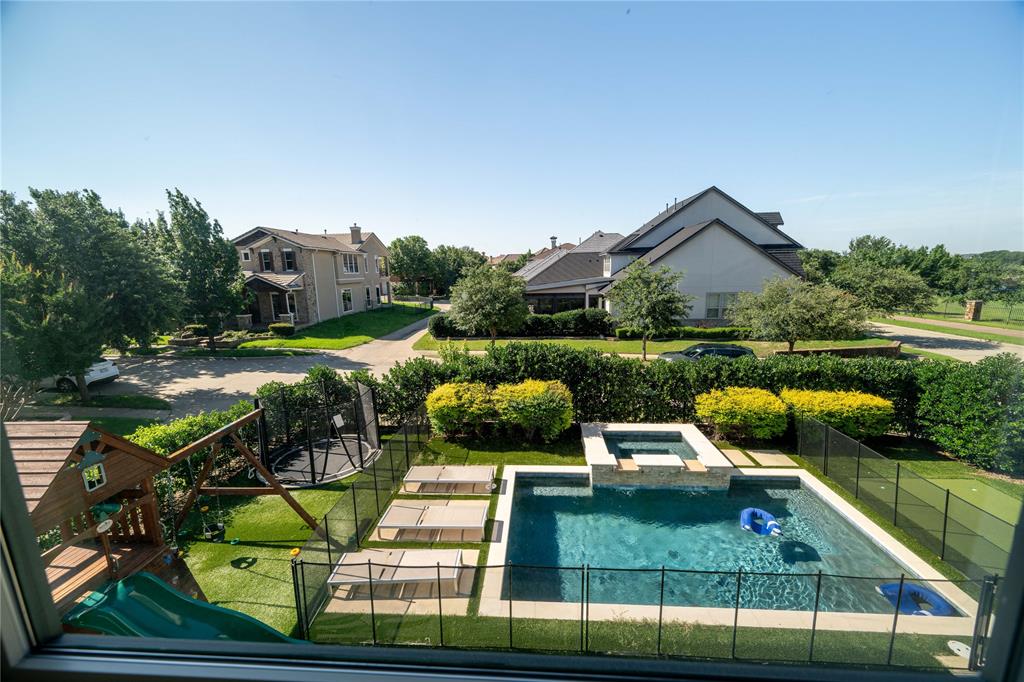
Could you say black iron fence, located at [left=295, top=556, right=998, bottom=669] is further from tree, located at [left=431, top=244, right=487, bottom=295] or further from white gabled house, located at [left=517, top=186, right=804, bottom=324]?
A: tree, located at [left=431, top=244, right=487, bottom=295]

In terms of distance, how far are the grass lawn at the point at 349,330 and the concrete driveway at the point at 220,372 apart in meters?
1.87

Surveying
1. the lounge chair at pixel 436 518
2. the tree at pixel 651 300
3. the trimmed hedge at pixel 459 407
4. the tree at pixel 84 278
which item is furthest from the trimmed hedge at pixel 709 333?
the tree at pixel 84 278

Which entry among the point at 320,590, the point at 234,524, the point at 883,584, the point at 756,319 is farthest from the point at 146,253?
the point at 756,319

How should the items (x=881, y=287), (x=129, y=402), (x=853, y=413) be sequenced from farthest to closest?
(x=881, y=287) → (x=129, y=402) → (x=853, y=413)

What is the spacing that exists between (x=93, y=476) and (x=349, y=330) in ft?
83.7

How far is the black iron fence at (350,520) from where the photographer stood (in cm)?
510

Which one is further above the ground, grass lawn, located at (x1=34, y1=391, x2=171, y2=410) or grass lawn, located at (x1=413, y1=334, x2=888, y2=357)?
grass lawn, located at (x1=34, y1=391, x2=171, y2=410)

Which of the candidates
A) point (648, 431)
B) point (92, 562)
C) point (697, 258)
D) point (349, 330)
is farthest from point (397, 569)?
point (349, 330)

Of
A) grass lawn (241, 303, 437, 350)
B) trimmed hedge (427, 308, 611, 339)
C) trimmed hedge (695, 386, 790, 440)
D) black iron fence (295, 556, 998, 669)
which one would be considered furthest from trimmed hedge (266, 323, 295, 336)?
black iron fence (295, 556, 998, 669)

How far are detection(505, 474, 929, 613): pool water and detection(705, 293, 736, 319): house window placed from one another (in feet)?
59.3

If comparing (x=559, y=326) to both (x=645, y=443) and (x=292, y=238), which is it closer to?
(x=645, y=443)

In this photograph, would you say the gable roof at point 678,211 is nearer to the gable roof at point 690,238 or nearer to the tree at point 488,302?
the gable roof at point 690,238

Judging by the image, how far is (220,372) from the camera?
61.2 ft

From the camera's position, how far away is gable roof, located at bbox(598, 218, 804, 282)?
2472cm
